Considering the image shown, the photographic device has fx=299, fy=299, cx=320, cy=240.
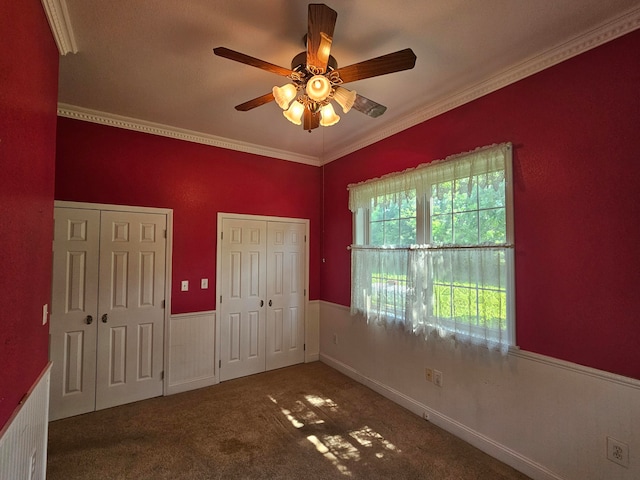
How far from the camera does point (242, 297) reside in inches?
148

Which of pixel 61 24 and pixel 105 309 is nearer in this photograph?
pixel 61 24

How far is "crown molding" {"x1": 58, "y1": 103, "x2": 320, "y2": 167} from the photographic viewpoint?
9.48 ft

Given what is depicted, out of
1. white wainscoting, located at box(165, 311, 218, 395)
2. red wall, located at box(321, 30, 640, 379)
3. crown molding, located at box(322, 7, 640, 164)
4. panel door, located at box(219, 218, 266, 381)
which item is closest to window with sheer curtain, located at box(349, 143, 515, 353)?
red wall, located at box(321, 30, 640, 379)

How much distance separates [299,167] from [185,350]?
2.74 meters

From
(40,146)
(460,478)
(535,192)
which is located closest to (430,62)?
(535,192)

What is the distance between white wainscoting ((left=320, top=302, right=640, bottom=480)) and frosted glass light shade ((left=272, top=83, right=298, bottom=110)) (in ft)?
7.61

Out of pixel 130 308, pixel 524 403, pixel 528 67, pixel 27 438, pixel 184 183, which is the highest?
pixel 528 67

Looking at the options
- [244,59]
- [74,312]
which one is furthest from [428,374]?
[74,312]

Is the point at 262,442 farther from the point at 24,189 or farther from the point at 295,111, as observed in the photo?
the point at 295,111

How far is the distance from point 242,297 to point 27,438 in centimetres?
237

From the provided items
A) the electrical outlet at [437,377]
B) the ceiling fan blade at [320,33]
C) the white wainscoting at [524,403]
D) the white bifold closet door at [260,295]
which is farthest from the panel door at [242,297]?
the ceiling fan blade at [320,33]

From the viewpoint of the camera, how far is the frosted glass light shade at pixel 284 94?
1.74 m

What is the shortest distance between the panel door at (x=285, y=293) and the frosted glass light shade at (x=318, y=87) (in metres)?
2.46

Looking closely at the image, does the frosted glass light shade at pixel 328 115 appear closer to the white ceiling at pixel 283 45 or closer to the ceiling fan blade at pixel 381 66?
the ceiling fan blade at pixel 381 66
